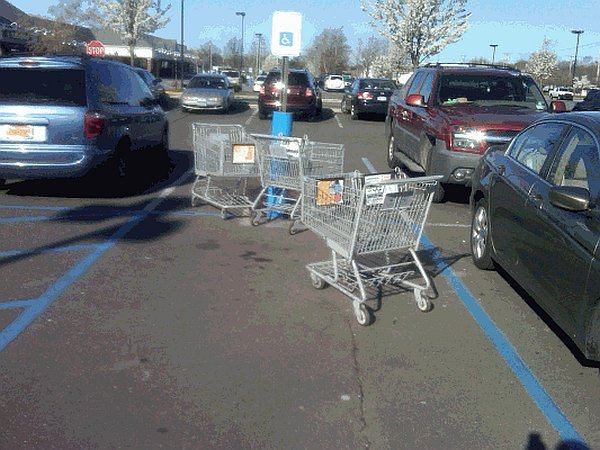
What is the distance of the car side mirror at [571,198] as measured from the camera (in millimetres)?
4191

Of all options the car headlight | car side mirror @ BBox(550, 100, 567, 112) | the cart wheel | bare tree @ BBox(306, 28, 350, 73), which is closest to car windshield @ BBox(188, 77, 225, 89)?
car side mirror @ BBox(550, 100, 567, 112)

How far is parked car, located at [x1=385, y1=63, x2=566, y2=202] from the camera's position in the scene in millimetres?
8969

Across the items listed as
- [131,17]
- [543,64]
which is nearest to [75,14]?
[131,17]

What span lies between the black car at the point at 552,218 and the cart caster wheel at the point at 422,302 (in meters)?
0.73

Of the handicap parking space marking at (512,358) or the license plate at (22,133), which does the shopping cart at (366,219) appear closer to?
the handicap parking space marking at (512,358)

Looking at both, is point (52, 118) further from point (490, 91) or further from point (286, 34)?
point (490, 91)

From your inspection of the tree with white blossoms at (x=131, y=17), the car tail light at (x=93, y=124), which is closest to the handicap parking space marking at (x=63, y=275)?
the car tail light at (x=93, y=124)

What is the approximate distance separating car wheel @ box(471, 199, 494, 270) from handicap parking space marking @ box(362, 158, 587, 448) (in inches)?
11.8

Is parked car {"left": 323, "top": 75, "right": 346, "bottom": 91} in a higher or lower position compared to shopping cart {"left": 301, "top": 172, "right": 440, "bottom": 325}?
→ lower

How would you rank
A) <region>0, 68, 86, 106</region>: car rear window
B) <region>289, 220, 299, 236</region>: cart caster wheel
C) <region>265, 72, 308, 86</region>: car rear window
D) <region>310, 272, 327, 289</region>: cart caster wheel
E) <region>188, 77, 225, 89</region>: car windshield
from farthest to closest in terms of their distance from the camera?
<region>188, 77, 225, 89</region>: car windshield, <region>265, 72, 308, 86</region>: car rear window, <region>0, 68, 86, 106</region>: car rear window, <region>289, 220, 299, 236</region>: cart caster wheel, <region>310, 272, 327, 289</region>: cart caster wheel

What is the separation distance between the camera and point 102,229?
24.9 ft

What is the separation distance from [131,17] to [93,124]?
37.3 m

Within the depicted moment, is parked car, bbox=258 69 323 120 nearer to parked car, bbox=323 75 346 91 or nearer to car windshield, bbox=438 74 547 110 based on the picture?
car windshield, bbox=438 74 547 110

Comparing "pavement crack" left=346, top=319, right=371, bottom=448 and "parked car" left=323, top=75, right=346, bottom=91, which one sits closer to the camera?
"pavement crack" left=346, top=319, right=371, bottom=448
